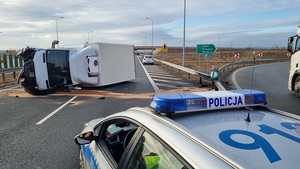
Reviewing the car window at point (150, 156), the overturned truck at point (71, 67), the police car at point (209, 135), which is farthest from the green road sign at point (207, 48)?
the car window at point (150, 156)

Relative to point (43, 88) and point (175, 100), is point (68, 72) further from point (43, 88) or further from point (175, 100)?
point (175, 100)

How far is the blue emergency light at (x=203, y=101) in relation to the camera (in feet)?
7.52

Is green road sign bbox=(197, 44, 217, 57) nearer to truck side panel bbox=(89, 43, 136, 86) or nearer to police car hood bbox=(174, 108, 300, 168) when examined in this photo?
truck side panel bbox=(89, 43, 136, 86)

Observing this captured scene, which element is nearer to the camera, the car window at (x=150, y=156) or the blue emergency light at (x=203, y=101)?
the car window at (x=150, y=156)

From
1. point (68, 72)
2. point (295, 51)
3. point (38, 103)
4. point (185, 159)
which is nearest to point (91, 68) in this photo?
point (68, 72)

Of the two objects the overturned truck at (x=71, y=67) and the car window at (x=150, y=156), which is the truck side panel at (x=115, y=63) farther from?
the car window at (x=150, y=156)

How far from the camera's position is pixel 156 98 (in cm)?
242

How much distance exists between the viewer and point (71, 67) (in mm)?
13062

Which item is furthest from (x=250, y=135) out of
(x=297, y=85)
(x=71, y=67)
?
(x=71, y=67)

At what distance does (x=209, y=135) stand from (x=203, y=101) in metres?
0.53

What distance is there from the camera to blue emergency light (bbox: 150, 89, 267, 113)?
229 centimetres

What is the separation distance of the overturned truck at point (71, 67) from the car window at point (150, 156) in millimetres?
10665

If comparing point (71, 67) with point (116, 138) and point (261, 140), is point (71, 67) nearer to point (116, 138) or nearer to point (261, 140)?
point (116, 138)

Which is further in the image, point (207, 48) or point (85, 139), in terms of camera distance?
point (207, 48)
